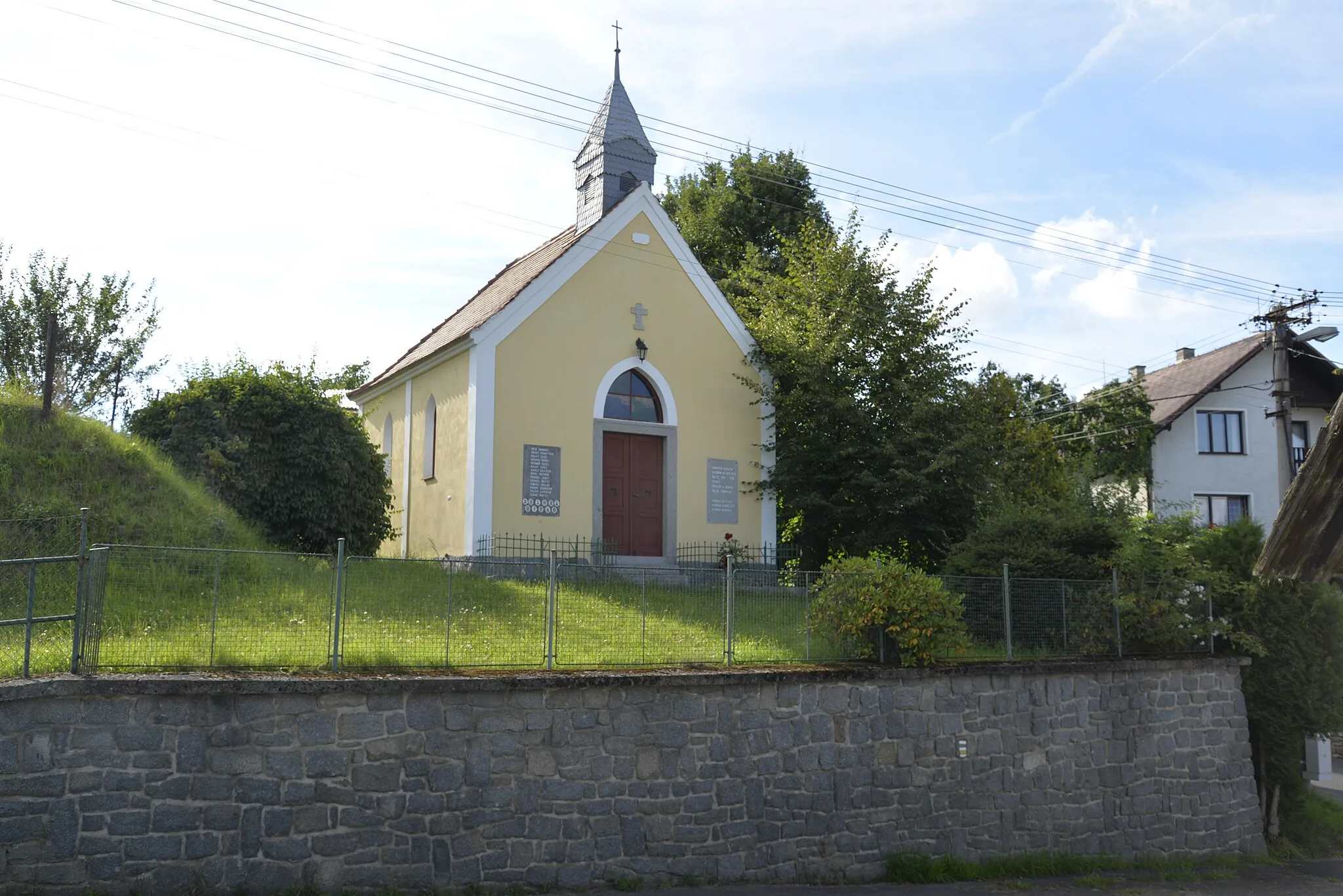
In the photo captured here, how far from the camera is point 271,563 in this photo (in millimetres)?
9969

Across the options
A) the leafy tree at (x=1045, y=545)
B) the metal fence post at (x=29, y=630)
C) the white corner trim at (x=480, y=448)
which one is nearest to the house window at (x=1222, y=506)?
Result: the leafy tree at (x=1045, y=545)

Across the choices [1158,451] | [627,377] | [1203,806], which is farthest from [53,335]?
[1158,451]

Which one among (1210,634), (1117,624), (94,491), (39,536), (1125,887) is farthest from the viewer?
(1210,634)

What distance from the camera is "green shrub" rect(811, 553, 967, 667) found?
12.5m

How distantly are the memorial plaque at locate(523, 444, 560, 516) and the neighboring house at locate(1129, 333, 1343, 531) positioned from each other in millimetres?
21958

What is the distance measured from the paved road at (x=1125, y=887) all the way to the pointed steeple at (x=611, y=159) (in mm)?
13529

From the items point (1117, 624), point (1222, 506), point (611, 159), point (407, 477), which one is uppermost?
point (611, 159)

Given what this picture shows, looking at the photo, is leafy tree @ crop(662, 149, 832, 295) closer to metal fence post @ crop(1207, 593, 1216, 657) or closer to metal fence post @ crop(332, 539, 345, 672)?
metal fence post @ crop(1207, 593, 1216, 657)

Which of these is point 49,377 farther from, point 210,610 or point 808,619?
point 808,619

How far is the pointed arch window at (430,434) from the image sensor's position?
66.9ft

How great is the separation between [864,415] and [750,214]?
1357 centimetres

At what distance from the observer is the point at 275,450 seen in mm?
17375

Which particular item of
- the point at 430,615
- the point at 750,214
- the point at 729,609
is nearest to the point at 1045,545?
the point at 729,609

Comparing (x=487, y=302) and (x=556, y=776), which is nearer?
(x=556, y=776)
